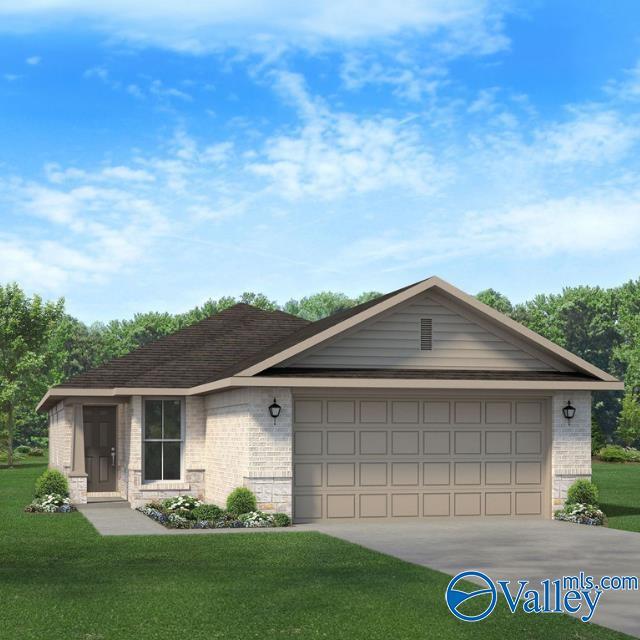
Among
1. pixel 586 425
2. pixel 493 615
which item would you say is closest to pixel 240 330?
pixel 586 425

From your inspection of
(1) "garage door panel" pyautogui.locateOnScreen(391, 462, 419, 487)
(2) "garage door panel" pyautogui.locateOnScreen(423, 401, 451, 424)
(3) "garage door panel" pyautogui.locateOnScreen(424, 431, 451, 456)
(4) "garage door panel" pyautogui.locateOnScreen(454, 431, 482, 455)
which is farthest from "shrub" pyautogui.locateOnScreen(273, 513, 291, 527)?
(4) "garage door panel" pyautogui.locateOnScreen(454, 431, 482, 455)

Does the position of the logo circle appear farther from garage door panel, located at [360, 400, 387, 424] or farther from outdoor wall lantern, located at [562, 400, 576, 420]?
outdoor wall lantern, located at [562, 400, 576, 420]

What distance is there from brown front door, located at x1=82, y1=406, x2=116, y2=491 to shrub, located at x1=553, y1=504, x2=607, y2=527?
1499 centimetres

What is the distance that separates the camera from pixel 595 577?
46.4ft

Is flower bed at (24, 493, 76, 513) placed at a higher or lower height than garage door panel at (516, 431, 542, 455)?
lower

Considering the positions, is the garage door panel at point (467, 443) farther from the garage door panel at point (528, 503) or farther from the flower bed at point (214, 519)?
the flower bed at point (214, 519)

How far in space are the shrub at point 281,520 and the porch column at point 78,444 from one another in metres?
9.44

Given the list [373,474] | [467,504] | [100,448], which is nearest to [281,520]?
[373,474]

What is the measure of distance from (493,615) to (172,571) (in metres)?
5.14

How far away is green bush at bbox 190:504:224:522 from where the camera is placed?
21750 mm

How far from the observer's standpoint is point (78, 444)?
29469 mm

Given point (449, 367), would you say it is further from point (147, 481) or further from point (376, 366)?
point (147, 481)

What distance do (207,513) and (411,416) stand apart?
4.93 meters

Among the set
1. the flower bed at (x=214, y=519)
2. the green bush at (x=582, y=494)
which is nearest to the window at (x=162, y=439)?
the flower bed at (x=214, y=519)
